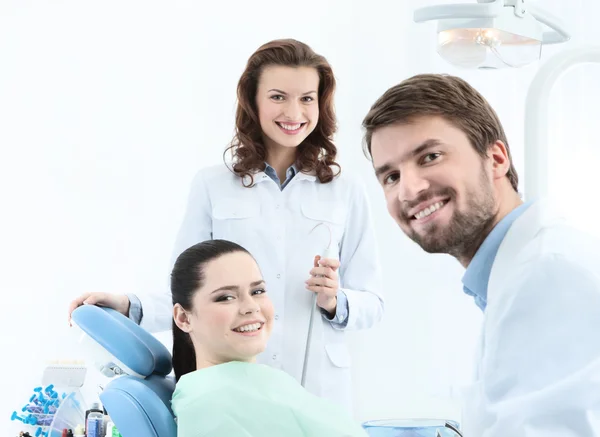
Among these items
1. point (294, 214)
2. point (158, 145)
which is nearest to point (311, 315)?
point (294, 214)

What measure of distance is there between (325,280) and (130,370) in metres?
0.56

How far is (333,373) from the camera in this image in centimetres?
209

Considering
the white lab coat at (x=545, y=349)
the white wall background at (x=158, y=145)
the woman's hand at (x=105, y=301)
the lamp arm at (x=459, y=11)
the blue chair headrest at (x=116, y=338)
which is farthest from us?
the white wall background at (x=158, y=145)

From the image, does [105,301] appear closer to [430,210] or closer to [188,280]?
[188,280]

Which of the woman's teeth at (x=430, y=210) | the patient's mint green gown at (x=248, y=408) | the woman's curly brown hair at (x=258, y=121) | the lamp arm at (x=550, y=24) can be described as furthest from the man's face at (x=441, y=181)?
the woman's curly brown hair at (x=258, y=121)

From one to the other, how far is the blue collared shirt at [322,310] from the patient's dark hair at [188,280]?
0.36 ft

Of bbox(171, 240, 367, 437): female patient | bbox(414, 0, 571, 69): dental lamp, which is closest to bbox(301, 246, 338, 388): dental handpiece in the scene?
bbox(171, 240, 367, 437): female patient

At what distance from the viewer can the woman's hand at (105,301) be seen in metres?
1.77

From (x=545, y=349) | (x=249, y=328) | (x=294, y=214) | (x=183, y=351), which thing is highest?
(x=545, y=349)

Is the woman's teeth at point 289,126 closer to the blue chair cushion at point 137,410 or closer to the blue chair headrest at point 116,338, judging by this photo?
the blue chair headrest at point 116,338

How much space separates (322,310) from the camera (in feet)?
6.78

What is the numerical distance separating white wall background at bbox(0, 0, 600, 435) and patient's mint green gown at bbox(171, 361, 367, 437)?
1.41m

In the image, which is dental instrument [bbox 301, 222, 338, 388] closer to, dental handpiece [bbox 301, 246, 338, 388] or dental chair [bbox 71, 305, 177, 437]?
dental handpiece [bbox 301, 246, 338, 388]

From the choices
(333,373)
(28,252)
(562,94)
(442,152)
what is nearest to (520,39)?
(442,152)
